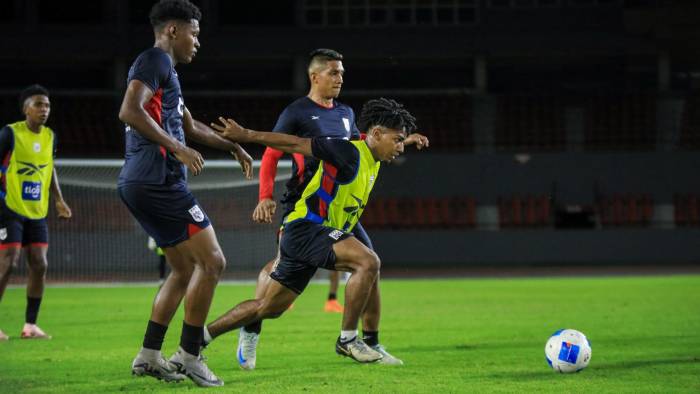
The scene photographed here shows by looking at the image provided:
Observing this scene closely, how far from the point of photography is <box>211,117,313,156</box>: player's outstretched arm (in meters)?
5.73

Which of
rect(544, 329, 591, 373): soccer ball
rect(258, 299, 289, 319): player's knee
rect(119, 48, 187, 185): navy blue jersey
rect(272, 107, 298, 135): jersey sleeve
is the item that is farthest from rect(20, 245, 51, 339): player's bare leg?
rect(544, 329, 591, 373): soccer ball

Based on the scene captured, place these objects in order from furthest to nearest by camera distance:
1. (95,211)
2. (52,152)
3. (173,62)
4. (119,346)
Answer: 1. (95,211)
2. (52,152)
3. (119,346)
4. (173,62)

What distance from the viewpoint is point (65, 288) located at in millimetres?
16938

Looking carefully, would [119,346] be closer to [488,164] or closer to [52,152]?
[52,152]

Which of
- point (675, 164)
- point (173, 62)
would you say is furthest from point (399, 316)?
point (675, 164)

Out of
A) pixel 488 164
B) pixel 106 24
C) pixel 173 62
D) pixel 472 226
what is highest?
pixel 106 24

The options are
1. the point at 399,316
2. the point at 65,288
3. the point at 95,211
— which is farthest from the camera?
the point at 95,211

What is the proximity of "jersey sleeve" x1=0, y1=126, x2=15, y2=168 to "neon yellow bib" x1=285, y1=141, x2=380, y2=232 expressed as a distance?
12.0 ft

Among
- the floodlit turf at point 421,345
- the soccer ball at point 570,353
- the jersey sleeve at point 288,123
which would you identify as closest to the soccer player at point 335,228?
the floodlit turf at point 421,345

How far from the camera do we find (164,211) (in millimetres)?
5582

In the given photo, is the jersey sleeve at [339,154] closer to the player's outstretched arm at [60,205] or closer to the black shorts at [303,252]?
the black shorts at [303,252]

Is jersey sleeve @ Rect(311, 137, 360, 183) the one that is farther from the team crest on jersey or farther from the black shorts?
the team crest on jersey

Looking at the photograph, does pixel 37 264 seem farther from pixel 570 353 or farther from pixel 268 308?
pixel 570 353

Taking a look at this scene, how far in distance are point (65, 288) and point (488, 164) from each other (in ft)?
40.8
